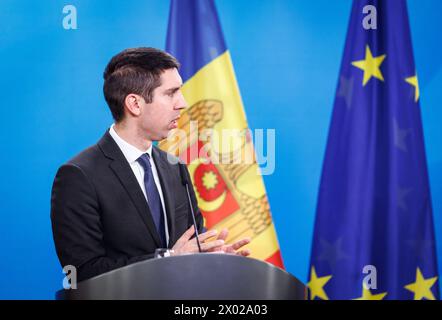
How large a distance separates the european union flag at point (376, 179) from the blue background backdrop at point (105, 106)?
0.38m

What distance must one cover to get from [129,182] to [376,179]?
1579mm

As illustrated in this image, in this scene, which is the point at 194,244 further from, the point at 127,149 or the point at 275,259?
the point at 275,259

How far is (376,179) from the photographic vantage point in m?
3.00

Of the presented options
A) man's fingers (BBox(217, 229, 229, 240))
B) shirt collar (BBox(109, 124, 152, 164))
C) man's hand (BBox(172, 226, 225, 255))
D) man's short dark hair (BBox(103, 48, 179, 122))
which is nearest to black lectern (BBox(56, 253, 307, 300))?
man's hand (BBox(172, 226, 225, 255))

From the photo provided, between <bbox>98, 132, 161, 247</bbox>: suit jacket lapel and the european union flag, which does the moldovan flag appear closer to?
the european union flag

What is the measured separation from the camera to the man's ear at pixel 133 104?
1.99m

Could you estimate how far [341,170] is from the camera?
3.01 metres

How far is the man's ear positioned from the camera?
6.53 feet

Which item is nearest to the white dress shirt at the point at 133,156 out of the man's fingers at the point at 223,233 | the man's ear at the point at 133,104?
the man's ear at the point at 133,104

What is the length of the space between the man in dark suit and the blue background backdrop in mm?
1235

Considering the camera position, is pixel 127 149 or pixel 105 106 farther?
pixel 105 106

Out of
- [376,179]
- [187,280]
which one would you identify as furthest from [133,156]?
[376,179]

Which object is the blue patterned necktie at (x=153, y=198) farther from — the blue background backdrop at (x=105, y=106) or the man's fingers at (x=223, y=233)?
the blue background backdrop at (x=105, y=106)
